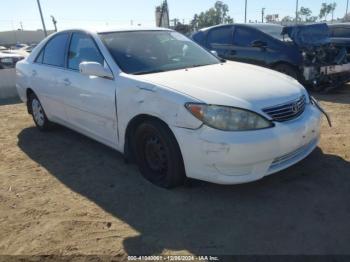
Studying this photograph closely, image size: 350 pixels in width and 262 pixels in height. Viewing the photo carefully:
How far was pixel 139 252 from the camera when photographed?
2959 mm

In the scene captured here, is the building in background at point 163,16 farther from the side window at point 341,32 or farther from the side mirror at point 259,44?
the side mirror at point 259,44

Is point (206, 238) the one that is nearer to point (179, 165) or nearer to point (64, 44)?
point (179, 165)

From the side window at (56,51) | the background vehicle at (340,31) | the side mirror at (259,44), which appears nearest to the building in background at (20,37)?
the background vehicle at (340,31)

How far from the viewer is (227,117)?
3.30 meters

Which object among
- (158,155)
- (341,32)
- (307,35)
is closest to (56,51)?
(158,155)

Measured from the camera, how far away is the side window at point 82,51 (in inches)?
175

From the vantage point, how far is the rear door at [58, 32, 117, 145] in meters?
4.21

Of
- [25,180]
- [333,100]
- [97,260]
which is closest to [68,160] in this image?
[25,180]

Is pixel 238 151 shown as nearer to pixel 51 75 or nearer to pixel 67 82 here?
pixel 67 82

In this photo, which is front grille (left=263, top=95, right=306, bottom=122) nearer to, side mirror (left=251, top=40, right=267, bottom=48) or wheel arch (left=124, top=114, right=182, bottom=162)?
wheel arch (left=124, top=114, right=182, bottom=162)

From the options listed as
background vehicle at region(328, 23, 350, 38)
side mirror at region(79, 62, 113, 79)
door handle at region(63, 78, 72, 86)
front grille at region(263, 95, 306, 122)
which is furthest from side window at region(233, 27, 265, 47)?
side mirror at region(79, 62, 113, 79)

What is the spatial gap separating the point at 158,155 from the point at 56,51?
2499mm

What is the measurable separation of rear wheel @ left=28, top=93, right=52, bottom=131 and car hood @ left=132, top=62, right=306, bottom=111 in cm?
266

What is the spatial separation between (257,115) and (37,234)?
2122 mm
